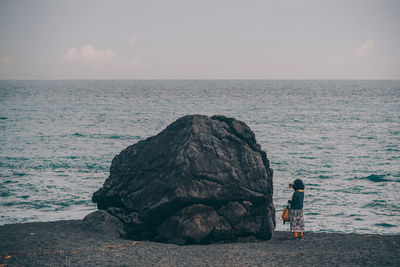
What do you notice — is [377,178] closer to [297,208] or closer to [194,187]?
[297,208]

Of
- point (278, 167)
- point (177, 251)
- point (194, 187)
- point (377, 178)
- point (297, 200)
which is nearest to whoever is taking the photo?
point (177, 251)

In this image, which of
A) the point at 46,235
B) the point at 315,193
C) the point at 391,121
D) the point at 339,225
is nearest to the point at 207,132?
the point at 46,235

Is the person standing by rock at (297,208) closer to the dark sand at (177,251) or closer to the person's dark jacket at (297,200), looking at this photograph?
the person's dark jacket at (297,200)

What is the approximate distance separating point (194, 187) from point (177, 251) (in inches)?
98.0

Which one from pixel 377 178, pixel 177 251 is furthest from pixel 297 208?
pixel 377 178

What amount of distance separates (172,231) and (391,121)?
6440 cm

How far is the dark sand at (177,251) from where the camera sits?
11.0 metres

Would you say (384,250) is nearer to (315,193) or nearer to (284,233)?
(284,233)

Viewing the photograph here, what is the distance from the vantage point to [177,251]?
12391 millimetres

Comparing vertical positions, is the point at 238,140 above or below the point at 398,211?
above

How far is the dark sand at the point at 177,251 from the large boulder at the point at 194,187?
0.77 m

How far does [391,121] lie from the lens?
222ft

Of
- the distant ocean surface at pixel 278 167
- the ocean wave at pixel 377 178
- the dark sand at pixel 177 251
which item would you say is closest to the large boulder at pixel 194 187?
the dark sand at pixel 177 251

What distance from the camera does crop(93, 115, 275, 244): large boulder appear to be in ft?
45.5
